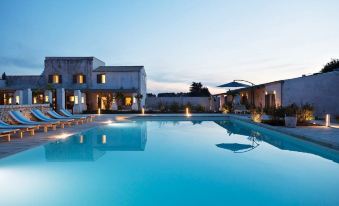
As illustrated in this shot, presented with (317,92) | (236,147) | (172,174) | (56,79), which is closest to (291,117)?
(236,147)

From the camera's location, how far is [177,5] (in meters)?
17.7

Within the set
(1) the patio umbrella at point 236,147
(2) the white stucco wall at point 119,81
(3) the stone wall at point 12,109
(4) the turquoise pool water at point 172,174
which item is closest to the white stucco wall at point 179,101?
(2) the white stucco wall at point 119,81

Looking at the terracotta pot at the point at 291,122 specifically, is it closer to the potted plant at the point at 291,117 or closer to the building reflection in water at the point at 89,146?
the potted plant at the point at 291,117

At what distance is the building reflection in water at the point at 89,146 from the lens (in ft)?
27.4

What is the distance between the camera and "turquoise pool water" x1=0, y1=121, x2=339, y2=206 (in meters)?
4.94

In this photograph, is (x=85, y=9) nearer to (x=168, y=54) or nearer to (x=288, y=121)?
(x=168, y=54)

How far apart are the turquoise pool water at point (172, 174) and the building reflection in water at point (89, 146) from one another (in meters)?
0.03

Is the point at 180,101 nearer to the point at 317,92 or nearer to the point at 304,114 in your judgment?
the point at 317,92

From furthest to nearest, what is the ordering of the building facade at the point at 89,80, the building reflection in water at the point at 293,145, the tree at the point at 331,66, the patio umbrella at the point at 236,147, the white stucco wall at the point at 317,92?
the tree at the point at 331,66
the building facade at the point at 89,80
the white stucco wall at the point at 317,92
the patio umbrella at the point at 236,147
the building reflection in water at the point at 293,145

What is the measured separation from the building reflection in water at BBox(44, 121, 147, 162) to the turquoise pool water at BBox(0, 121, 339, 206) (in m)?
0.03

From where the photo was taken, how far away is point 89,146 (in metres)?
10.1

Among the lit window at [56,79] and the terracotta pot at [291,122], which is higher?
the lit window at [56,79]

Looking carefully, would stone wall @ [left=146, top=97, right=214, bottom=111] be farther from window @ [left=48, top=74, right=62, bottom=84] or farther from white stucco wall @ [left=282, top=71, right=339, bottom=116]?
white stucco wall @ [left=282, top=71, right=339, bottom=116]

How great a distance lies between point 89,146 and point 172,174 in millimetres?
4590
